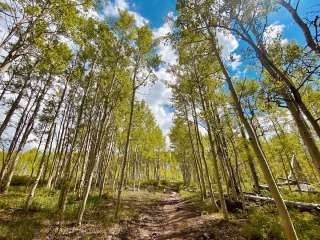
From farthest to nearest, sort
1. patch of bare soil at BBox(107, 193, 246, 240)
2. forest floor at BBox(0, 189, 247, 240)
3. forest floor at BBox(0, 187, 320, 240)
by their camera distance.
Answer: patch of bare soil at BBox(107, 193, 246, 240), forest floor at BBox(0, 189, 247, 240), forest floor at BBox(0, 187, 320, 240)

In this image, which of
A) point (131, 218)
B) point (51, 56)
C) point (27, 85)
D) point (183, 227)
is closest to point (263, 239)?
point (183, 227)

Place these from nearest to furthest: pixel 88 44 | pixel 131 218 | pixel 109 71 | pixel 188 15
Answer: pixel 188 15
pixel 131 218
pixel 88 44
pixel 109 71

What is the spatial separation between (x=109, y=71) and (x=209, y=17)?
Result: 7.51 meters

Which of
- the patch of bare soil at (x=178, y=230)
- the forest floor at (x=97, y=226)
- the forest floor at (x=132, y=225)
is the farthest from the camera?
the patch of bare soil at (x=178, y=230)

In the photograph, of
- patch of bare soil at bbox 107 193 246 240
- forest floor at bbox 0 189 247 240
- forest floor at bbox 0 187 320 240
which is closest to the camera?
forest floor at bbox 0 187 320 240

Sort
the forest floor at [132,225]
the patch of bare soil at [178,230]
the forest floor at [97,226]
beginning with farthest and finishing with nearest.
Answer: the patch of bare soil at [178,230] < the forest floor at [97,226] < the forest floor at [132,225]

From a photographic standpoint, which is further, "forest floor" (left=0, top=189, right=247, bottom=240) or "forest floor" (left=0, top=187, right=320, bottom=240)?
"forest floor" (left=0, top=189, right=247, bottom=240)

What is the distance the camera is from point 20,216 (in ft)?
27.1

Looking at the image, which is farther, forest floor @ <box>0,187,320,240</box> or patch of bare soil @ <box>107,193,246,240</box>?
patch of bare soil @ <box>107,193,246,240</box>

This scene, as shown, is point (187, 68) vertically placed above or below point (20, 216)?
above

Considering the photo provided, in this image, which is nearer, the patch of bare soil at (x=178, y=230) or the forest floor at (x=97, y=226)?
the forest floor at (x=97, y=226)

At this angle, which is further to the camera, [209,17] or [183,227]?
[183,227]

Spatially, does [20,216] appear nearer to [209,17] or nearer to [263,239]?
[263,239]

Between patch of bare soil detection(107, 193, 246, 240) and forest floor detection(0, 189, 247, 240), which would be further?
patch of bare soil detection(107, 193, 246, 240)
